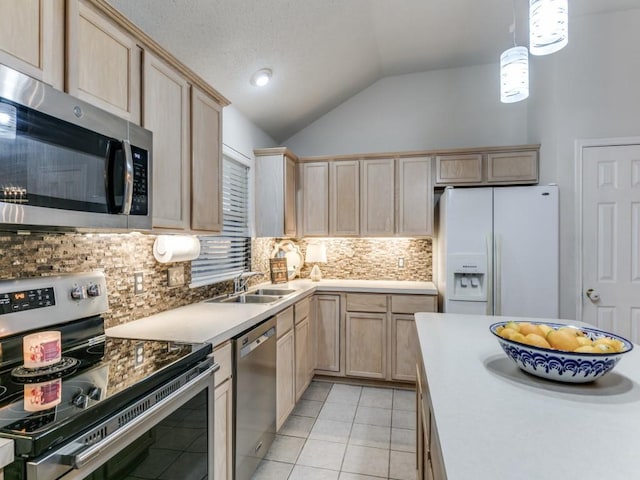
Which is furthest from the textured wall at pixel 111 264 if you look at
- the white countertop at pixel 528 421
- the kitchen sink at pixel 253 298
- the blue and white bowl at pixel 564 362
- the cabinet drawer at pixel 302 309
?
the blue and white bowl at pixel 564 362

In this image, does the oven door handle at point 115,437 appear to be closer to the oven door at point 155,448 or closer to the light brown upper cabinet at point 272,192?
the oven door at point 155,448

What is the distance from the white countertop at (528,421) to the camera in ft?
2.16

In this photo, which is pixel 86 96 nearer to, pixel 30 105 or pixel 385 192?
pixel 30 105

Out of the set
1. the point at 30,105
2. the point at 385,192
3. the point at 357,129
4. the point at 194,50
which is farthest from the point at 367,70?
the point at 30,105

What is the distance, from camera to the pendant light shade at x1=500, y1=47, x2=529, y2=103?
1729mm

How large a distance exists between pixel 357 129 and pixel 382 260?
156cm

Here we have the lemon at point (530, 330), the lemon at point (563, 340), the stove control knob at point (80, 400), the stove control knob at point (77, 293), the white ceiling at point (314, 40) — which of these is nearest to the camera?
the stove control knob at point (80, 400)

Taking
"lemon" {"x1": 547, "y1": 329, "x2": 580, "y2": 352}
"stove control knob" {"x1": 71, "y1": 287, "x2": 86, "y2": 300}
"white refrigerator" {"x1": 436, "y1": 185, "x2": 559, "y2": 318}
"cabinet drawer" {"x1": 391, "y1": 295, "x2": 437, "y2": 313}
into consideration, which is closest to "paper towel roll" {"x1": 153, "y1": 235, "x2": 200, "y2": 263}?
"stove control knob" {"x1": 71, "y1": 287, "x2": 86, "y2": 300}

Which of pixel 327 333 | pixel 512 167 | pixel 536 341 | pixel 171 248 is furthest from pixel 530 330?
pixel 512 167

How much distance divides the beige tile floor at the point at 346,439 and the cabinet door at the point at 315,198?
1.64 metres

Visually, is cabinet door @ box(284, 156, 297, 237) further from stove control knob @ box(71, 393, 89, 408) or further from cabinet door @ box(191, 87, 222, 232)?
stove control knob @ box(71, 393, 89, 408)

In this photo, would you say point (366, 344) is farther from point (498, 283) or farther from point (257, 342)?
point (257, 342)

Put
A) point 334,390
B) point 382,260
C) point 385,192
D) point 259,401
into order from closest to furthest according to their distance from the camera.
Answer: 1. point 259,401
2. point 334,390
3. point 385,192
4. point 382,260

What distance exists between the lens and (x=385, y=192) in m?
3.54
